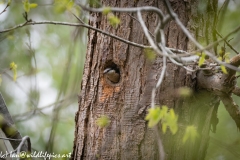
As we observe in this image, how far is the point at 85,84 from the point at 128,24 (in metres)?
0.46

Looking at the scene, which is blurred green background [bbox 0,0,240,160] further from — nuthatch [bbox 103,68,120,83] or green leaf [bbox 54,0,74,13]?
green leaf [bbox 54,0,74,13]

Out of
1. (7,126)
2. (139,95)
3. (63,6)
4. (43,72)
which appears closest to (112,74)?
(139,95)

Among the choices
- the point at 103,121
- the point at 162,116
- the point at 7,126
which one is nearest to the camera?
the point at 162,116

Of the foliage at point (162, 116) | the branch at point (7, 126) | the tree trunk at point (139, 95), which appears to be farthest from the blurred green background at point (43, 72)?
the foliage at point (162, 116)

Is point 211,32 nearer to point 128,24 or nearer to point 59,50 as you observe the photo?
point 128,24

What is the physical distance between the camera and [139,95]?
1874 mm

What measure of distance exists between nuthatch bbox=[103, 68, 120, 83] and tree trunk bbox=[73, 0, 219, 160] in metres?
0.03

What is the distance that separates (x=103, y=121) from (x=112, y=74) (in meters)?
0.28

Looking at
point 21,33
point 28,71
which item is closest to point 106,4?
point 28,71

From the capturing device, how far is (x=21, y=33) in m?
3.89

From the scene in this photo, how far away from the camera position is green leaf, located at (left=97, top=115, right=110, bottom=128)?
6.14ft

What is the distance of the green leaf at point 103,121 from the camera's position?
187 cm

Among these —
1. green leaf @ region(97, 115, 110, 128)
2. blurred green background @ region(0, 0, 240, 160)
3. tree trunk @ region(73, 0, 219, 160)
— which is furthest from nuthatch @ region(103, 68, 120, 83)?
blurred green background @ region(0, 0, 240, 160)

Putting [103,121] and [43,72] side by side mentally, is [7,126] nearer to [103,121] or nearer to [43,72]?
[103,121]
